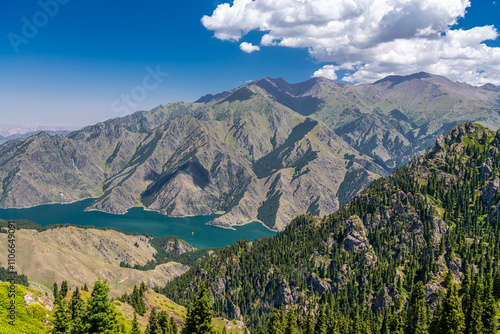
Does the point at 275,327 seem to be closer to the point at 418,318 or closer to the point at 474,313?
the point at 418,318

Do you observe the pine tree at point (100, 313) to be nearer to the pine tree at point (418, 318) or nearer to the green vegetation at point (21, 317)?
the green vegetation at point (21, 317)

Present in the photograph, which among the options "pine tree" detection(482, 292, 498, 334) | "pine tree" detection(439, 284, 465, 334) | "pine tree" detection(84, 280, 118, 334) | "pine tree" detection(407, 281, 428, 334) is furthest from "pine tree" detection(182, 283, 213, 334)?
"pine tree" detection(482, 292, 498, 334)

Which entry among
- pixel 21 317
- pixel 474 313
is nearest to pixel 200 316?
pixel 21 317

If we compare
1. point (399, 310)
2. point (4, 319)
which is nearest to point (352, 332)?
point (399, 310)

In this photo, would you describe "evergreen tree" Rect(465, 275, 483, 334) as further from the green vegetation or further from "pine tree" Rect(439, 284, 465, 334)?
the green vegetation

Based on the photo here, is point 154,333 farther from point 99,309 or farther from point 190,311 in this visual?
point 99,309

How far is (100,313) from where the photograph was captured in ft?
121

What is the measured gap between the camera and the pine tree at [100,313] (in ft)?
121

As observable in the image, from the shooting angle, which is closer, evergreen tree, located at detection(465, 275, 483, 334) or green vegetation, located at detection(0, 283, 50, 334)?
Answer: green vegetation, located at detection(0, 283, 50, 334)

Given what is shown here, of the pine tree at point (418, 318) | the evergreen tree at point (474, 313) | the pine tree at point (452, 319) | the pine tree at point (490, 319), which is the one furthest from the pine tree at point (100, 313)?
the pine tree at point (490, 319)

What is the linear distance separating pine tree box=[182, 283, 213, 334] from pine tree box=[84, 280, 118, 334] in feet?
38.1

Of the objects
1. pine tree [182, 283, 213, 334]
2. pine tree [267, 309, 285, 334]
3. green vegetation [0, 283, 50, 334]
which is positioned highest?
pine tree [182, 283, 213, 334]

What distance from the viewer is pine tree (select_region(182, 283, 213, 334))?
46562 mm

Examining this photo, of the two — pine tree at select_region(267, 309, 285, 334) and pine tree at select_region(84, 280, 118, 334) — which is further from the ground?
pine tree at select_region(84, 280, 118, 334)
